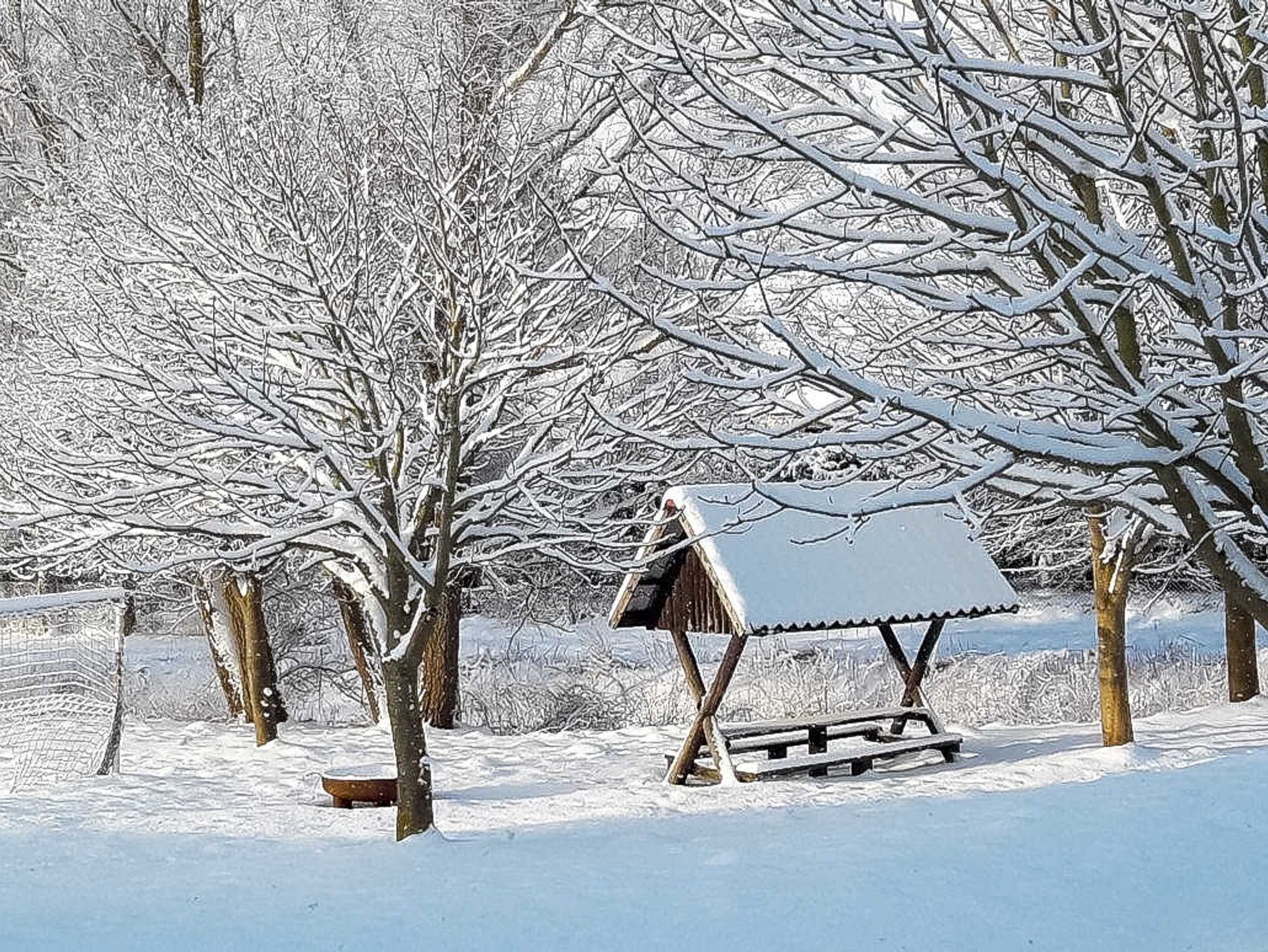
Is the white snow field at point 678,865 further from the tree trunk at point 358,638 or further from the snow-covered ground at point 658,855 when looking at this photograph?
the tree trunk at point 358,638

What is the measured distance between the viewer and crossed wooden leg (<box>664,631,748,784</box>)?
11.5 metres

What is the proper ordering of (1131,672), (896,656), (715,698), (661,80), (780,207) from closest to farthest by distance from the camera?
(661,80) → (715,698) → (780,207) → (896,656) → (1131,672)

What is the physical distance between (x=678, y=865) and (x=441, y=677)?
8.46 metres

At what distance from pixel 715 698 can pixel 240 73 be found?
7.91 m

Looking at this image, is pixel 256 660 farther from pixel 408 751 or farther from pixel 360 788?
pixel 408 751

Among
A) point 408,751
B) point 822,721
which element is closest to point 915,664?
point 822,721

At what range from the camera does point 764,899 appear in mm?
6754

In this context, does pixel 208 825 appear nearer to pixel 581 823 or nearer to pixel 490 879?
pixel 581 823

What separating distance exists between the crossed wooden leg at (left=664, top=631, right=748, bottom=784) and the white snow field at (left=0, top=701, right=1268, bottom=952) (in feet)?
0.81

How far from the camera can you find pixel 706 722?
1160cm

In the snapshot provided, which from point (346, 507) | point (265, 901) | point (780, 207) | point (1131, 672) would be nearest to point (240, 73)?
point (780, 207)

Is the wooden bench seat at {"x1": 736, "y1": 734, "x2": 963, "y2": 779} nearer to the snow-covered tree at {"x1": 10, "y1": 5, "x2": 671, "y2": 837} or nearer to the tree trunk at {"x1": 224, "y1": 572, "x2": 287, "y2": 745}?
the snow-covered tree at {"x1": 10, "y1": 5, "x2": 671, "y2": 837}

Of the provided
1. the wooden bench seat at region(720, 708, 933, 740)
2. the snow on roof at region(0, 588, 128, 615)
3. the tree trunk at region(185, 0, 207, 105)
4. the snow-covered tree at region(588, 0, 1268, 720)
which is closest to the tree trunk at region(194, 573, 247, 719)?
the snow on roof at region(0, 588, 128, 615)

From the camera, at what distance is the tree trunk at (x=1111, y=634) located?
12320mm
